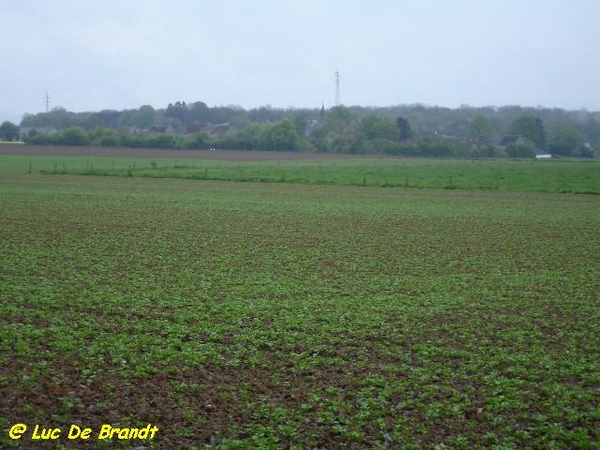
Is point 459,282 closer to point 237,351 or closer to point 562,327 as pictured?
point 562,327

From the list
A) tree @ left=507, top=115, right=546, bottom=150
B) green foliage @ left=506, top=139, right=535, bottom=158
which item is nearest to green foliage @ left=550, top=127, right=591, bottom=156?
tree @ left=507, top=115, right=546, bottom=150

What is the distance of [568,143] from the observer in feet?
411

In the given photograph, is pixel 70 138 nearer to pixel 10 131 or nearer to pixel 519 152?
pixel 10 131

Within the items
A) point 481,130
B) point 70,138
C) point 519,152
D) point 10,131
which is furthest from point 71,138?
point 481,130

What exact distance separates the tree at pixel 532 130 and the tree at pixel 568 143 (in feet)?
23.5

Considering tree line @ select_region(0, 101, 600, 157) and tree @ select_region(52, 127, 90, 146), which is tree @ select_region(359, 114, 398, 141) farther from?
tree @ select_region(52, 127, 90, 146)

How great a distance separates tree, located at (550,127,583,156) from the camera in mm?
125012

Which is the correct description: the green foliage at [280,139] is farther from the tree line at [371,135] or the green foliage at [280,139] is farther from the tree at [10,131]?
the tree at [10,131]

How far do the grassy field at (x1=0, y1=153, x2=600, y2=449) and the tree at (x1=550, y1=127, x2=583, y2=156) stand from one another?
110127 millimetres

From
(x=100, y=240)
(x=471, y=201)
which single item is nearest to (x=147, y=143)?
(x=471, y=201)

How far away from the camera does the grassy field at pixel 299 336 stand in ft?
25.6

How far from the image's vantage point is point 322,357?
33.3 ft

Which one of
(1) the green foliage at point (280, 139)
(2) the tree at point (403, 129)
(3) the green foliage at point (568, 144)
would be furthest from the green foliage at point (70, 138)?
(3) the green foliage at point (568, 144)

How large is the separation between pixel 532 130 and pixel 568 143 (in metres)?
14.0
